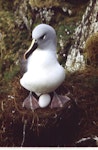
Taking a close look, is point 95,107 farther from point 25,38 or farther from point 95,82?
point 25,38

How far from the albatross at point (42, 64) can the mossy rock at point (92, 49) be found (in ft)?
0.58

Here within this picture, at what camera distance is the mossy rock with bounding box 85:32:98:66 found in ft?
7.46

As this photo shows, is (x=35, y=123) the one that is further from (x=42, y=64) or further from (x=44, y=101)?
(x=42, y=64)

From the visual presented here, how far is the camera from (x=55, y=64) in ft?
7.01

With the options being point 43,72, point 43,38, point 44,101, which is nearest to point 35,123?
point 44,101

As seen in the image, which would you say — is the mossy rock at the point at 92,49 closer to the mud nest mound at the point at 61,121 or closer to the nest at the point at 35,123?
the mud nest mound at the point at 61,121

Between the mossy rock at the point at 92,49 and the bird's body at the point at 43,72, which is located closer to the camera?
the bird's body at the point at 43,72

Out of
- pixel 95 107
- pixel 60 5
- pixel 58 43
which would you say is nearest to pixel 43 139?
pixel 95 107

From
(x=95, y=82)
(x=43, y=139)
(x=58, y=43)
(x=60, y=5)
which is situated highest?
(x=60, y=5)

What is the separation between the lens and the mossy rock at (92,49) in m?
2.27

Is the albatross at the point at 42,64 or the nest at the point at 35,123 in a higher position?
the albatross at the point at 42,64

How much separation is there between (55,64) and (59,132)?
0.26 m

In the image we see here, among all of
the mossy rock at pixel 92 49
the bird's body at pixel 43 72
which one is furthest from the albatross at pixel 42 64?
the mossy rock at pixel 92 49

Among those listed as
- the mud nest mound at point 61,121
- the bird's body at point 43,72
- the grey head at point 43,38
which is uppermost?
the grey head at point 43,38
